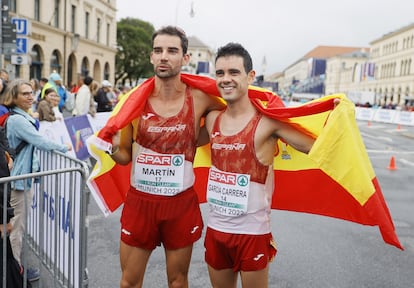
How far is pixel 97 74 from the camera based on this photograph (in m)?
41.5

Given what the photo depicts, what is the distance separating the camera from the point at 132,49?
58.0 m

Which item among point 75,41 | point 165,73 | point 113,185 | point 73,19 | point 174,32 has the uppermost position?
point 73,19

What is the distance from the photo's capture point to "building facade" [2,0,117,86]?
2830cm

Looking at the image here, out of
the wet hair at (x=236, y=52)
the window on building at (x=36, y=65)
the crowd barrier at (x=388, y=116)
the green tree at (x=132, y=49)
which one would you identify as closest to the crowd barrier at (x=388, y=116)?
the crowd barrier at (x=388, y=116)

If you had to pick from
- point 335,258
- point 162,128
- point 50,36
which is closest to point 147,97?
point 162,128

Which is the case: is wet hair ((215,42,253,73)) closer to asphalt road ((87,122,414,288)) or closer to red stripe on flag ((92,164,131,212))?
red stripe on flag ((92,164,131,212))

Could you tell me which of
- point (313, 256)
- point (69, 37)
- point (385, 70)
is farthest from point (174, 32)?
point (385, 70)

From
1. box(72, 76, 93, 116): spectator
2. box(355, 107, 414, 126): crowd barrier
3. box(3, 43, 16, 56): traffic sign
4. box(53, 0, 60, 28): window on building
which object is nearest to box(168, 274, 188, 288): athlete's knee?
box(72, 76, 93, 116): spectator

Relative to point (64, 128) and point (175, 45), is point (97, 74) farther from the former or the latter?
point (175, 45)

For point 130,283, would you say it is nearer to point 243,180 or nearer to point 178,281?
point 178,281

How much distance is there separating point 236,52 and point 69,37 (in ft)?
111

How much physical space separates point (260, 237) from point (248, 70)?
1081 millimetres

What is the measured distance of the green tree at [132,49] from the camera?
2274 inches

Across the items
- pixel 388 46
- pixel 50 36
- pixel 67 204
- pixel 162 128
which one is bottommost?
pixel 67 204
